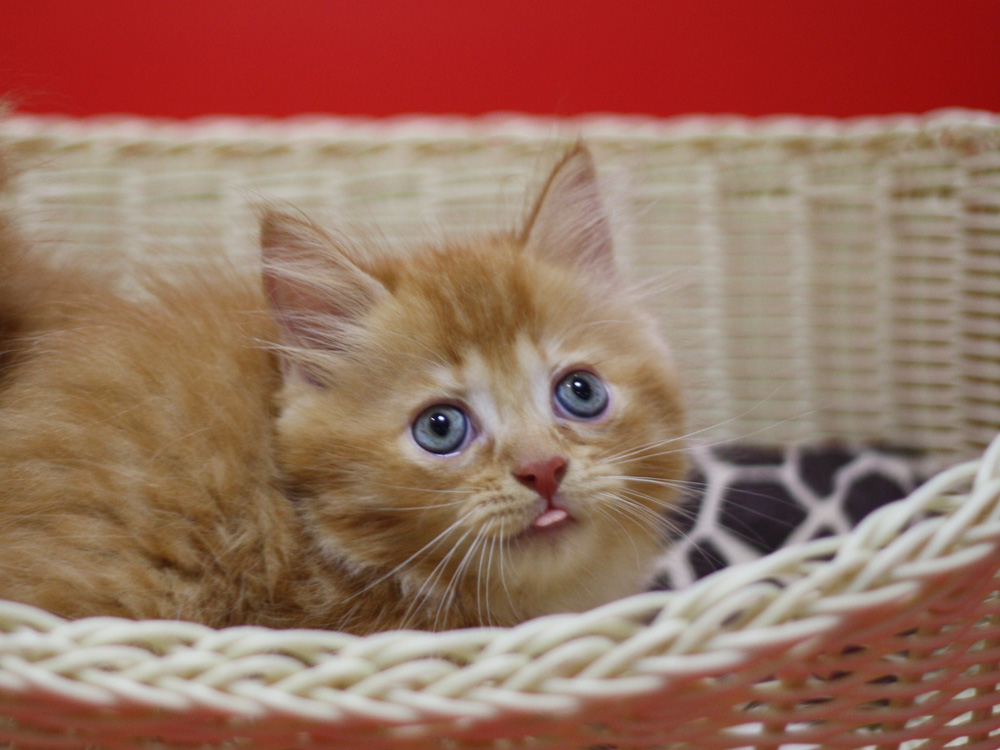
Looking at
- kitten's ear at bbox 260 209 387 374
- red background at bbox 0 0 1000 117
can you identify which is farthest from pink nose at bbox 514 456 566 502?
red background at bbox 0 0 1000 117

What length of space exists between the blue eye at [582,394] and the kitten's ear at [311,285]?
0.98 ft

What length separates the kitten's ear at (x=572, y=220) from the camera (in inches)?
55.2

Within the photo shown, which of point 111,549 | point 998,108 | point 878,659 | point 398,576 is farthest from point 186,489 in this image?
point 998,108

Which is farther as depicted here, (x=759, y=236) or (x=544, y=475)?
(x=759, y=236)

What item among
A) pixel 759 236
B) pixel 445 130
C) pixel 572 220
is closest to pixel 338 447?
pixel 572 220

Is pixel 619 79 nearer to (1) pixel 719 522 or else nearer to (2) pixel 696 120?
(2) pixel 696 120

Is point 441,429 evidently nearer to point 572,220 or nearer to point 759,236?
point 572,220

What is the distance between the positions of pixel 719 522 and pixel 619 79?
57.0 inches

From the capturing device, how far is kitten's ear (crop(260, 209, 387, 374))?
4.10 ft

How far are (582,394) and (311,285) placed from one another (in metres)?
0.42

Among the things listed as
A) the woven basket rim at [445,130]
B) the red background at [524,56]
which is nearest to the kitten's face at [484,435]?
the woven basket rim at [445,130]

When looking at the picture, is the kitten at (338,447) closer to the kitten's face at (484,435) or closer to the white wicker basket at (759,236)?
the kitten's face at (484,435)

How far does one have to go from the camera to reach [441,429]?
3.94 ft

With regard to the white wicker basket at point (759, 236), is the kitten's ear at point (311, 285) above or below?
below
